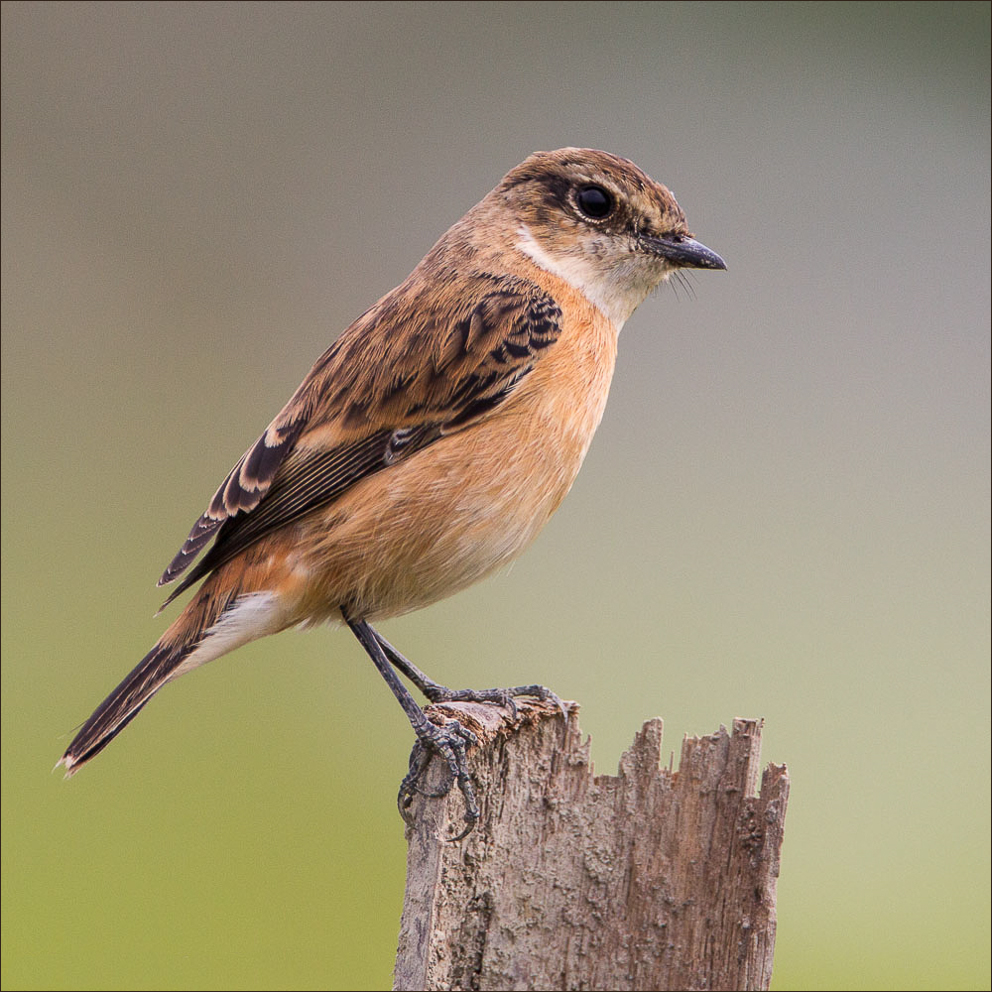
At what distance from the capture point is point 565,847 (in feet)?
9.57

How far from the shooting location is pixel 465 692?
3.61m

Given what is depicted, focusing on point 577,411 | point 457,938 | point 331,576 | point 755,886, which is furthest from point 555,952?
point 577,411

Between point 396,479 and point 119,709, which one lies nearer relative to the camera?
point 119,709

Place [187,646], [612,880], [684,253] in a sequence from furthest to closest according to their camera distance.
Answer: [684,253], [187,646], [612,880]

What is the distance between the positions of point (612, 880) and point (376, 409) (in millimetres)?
1573

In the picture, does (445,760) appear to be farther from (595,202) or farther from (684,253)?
(595,202)

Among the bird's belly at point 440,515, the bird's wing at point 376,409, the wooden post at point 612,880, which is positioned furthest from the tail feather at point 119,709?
the wooden post at point 612,880

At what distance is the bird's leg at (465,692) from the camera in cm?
337

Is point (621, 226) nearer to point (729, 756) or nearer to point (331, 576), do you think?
point (331, 576)

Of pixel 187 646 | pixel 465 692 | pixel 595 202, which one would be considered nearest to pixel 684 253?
pixel 595 202

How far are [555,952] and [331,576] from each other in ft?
4.25

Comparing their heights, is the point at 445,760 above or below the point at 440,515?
below

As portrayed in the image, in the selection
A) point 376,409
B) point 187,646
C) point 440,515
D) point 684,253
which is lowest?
point 187,646

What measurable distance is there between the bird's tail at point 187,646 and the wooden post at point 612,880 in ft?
2.64
